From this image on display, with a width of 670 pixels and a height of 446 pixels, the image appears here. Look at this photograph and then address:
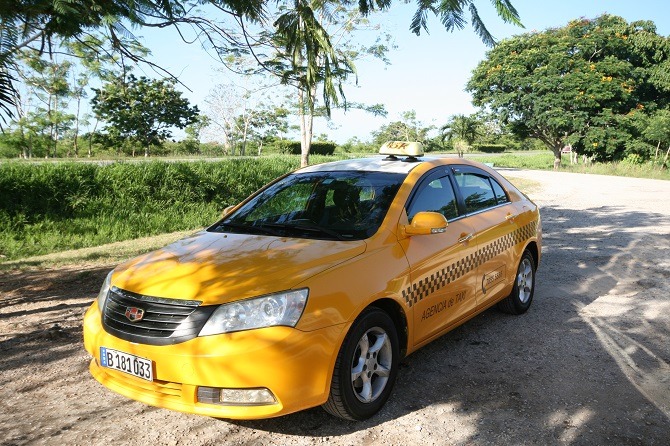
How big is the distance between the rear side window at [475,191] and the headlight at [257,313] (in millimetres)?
2148

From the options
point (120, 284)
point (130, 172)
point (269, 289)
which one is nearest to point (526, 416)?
point (269, 289)

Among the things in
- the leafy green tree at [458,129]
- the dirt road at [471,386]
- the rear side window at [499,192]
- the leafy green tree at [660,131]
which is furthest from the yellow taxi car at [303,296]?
the leafy green tree at [458,129]

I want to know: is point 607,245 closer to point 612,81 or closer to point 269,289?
point 269,289

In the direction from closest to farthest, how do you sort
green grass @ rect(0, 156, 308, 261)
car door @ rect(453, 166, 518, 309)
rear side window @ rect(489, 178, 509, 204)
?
car door @ rect(453, 166, 518, 309) < rear side window @ rect(489, 178, 509, 204) < green grass @ rect(0, 156, 308, 261)

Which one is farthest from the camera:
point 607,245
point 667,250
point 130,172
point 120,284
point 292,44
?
point 130,172

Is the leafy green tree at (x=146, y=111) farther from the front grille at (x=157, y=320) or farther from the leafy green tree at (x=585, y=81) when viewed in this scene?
the front grille at (x=157, y=320)

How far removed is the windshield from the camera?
3.60 m

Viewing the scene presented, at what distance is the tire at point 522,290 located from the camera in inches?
198

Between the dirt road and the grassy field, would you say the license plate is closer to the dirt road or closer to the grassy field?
the dirt road

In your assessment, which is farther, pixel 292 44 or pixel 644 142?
pixel 644 142

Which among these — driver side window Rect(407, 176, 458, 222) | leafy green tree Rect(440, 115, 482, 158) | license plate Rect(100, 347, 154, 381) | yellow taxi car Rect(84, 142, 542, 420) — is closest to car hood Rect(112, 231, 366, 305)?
yellow taxi car Rect(84, 142, 542, 420)

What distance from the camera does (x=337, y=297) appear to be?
2869 mm

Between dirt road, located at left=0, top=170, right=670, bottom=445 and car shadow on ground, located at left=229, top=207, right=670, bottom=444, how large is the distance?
1cm

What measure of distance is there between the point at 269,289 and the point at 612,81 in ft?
110
